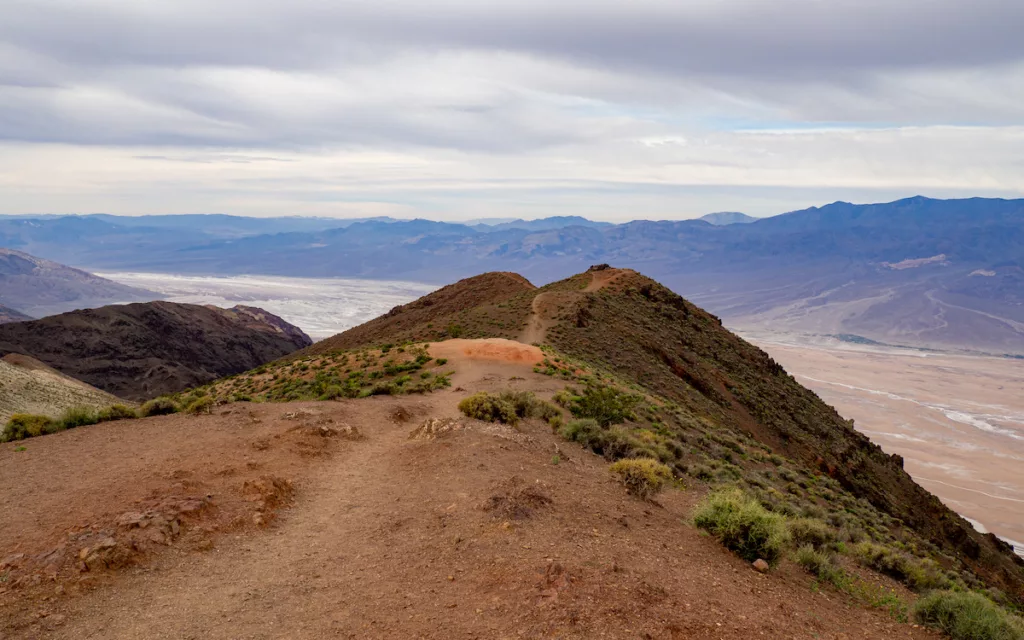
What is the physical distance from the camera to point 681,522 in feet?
35.8

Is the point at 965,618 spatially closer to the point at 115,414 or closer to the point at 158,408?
the point at 158,408

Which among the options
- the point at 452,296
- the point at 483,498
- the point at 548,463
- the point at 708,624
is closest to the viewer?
the point at 708,624

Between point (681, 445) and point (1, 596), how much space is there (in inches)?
580

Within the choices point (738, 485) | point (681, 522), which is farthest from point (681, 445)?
point (681, 522)

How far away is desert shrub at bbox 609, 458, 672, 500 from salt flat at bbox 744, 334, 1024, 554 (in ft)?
171

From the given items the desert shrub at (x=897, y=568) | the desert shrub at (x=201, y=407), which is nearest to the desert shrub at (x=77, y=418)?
the desert shrub at (x=201, y=407)

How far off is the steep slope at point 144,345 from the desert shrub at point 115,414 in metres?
51.0

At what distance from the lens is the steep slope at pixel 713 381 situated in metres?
28.5

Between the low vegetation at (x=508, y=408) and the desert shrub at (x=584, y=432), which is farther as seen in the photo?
the low vegetation at (x=508, y=408)

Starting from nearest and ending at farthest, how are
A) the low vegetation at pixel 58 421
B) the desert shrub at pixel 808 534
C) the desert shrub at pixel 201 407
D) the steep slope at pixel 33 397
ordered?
the desert shrub at pixel 808 534 < the low vegetation at pixel 58 421 < the desert shrub at pixel 201 407 < the steep slope at pixel 33 397

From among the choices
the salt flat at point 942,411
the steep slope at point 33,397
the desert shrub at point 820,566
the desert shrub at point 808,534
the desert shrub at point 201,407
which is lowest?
the salt flat at point 942,411

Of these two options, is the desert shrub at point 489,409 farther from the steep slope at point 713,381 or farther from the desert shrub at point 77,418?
the desert shrub at point 77,418

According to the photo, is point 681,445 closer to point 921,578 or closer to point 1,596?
point 921,578

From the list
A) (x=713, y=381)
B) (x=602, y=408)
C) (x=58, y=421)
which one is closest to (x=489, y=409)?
(x=602, y=408)
